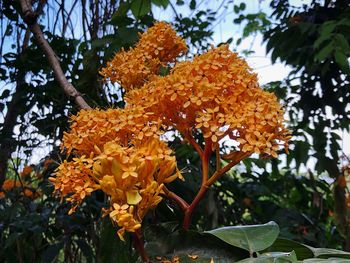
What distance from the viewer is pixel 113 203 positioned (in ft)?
1.73

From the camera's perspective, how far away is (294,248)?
0.57 m

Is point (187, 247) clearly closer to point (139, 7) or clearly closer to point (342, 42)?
point (139, 7)

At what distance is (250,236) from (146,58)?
1.45 feet

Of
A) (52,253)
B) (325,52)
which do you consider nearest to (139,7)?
(325,52)

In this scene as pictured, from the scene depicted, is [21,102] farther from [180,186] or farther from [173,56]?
[173,56]

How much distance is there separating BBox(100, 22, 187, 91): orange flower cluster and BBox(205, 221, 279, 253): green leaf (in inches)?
14.5

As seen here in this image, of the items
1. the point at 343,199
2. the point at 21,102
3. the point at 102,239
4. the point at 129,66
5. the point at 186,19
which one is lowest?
the point at 102,239

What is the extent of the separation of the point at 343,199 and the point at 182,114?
114 centimetres

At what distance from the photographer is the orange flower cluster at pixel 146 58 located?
828 mm

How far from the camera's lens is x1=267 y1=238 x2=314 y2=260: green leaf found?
56 centimetres

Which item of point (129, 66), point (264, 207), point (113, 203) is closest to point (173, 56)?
point (129, 66)

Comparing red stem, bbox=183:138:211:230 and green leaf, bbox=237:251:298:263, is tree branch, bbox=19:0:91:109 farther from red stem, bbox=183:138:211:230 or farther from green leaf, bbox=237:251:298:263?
green leaf, bbox=237:251:298:263

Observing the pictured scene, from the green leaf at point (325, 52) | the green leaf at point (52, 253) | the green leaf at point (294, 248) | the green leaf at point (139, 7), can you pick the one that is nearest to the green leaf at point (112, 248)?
the green leaf at point (294, 248)

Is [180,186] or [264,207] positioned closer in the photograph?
[180,186]
